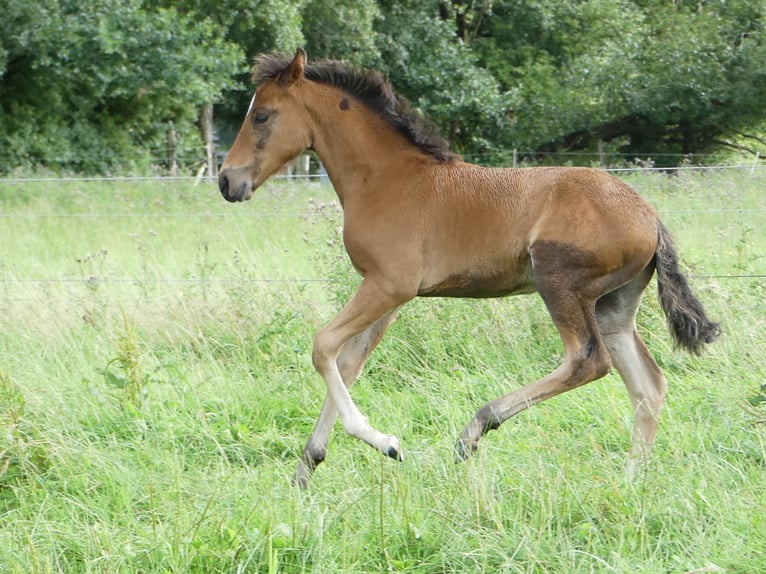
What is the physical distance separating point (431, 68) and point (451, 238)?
73.2 ft

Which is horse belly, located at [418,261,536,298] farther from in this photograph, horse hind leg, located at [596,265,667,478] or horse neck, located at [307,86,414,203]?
horse neck, located at [307,86,414,203]

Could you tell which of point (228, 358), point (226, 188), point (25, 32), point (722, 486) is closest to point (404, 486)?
point (722, 486)

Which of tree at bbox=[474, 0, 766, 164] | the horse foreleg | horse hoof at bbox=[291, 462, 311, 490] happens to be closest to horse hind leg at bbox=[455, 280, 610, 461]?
the horse foreleg

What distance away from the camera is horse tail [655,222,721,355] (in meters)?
4.77

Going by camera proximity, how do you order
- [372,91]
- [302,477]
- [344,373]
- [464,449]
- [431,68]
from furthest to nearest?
[431,68], [372,91], [344,373], [302,477], [464,449]

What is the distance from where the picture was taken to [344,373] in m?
5.16

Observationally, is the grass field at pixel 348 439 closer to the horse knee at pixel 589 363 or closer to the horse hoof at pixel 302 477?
the horse hoof at pixel 302 477

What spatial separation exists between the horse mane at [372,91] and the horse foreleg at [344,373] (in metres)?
0.92

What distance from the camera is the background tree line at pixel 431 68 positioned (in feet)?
66.8

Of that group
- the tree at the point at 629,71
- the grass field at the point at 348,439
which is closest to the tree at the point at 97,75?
the tree at the point at 629,71

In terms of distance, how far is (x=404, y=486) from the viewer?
399 centimetres

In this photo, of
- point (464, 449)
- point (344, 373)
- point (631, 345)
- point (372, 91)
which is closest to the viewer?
point (464, 449)

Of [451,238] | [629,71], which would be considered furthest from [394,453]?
[629,71]

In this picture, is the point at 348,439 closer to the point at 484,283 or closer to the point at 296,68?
the point at 484,283
